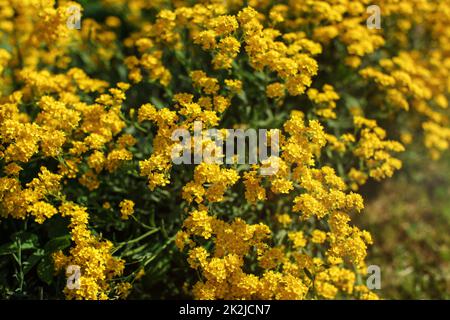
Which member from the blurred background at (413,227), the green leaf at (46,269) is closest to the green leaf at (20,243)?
the green leaf at (46,269)

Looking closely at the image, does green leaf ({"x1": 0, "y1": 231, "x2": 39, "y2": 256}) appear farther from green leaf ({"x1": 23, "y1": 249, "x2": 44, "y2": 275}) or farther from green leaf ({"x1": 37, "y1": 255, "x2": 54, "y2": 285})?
green leaf ({"x1": 37, "y1": 255, "x2": 54, "y2": 285})

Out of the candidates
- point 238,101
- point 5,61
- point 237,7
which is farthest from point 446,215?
point 5,61

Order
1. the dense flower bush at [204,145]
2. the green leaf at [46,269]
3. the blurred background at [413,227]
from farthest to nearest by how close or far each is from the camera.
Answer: the blurred background at [413,227]
the green leaf at [46,269]
the dense flower bush at [204,145]

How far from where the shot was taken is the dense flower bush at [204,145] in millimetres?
3301

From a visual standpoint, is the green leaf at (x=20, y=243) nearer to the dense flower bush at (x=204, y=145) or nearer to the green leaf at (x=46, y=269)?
the dense flower bush at (x=204, y=145)

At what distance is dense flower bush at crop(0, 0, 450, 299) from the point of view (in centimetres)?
330

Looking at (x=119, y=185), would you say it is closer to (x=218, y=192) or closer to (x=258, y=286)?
(x=218, y=192)

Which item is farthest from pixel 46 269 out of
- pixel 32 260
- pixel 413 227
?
pixel 413 227

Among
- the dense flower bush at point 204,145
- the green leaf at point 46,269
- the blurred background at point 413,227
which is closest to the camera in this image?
the dense flower bush at point 204,145

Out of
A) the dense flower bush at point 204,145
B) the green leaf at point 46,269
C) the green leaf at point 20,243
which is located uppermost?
the dense flower bush at point 204,145

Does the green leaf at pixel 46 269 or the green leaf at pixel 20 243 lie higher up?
the green leaf at pixel 20 243

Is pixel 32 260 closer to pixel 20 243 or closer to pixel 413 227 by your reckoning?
pixel 20 243

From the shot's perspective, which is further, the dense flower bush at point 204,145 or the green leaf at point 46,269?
the green leaf at point 46,269
